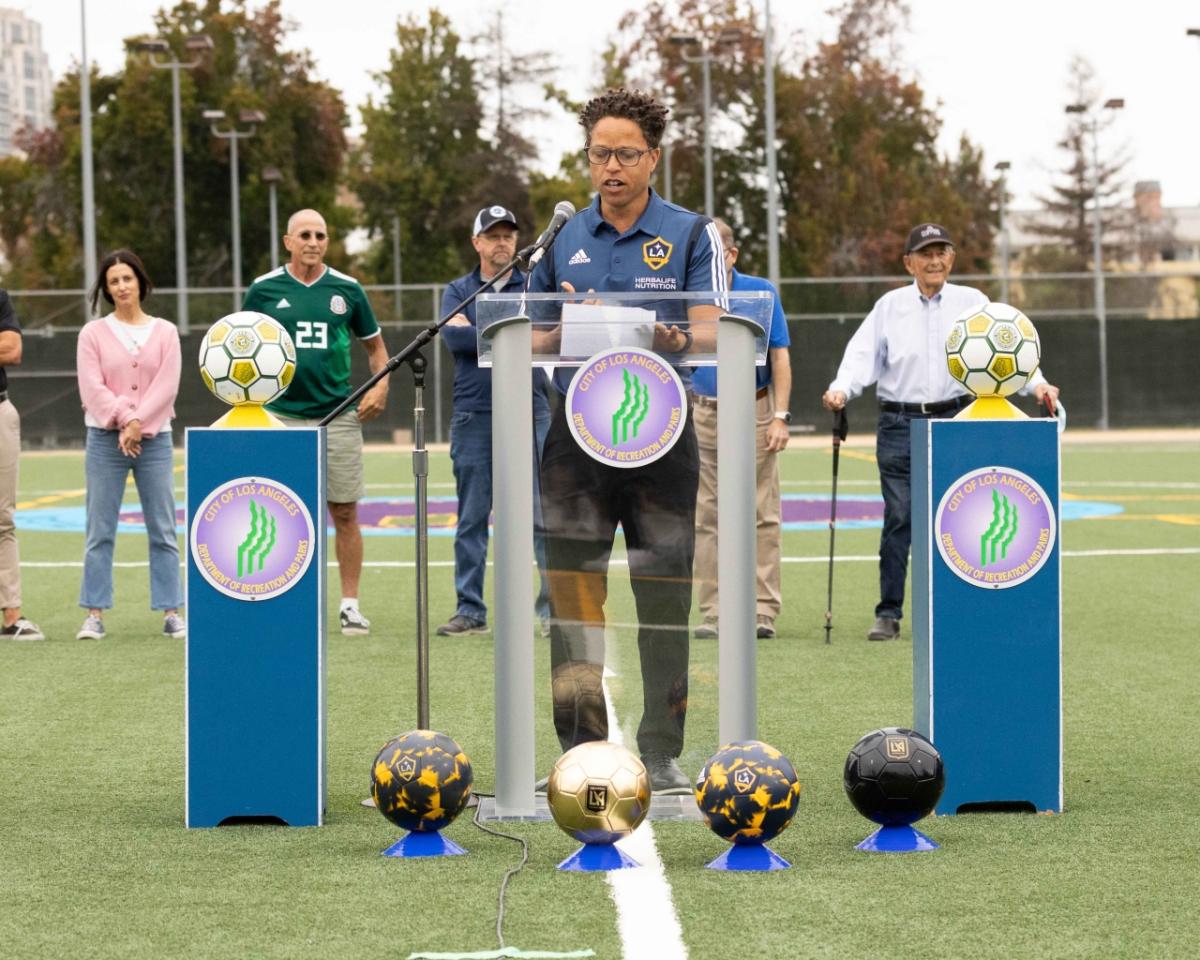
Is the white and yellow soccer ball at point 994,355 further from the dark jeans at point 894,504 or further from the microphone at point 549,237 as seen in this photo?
the dark jeans at point 894,504

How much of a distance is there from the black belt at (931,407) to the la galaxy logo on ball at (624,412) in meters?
Result: 4.12

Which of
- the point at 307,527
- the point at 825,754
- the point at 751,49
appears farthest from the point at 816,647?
the point at 751,49

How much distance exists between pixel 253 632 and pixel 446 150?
62.5 metres

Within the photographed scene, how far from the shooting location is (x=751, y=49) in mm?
57312

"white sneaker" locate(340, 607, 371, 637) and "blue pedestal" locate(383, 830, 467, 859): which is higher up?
"white sneaker" locate(340, 607, 371, 637)

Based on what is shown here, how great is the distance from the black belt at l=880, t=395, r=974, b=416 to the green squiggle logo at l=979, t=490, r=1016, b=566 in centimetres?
375

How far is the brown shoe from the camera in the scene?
974 centimetres

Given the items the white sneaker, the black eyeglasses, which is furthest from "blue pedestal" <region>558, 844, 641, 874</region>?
the white sneaker

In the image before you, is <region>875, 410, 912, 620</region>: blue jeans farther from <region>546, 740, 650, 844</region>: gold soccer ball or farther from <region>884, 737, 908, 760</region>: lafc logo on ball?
<region>546, 740, 650, 844</region>: gold soccer ball

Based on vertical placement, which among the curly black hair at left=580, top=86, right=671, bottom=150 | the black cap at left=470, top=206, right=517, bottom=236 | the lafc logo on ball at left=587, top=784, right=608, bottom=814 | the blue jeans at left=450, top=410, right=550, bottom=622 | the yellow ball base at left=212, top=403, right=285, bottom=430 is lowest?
the lafc logo on ball at left=587, top=784, right=608, bottom=814

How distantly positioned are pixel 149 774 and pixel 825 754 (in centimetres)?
239

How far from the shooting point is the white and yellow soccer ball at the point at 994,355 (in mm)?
5875

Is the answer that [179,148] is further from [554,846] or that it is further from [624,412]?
[554,846]

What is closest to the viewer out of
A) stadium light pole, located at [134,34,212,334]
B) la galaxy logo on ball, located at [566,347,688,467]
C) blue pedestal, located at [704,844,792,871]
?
blue pedestal, located at [704,844,792,871]
